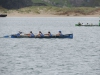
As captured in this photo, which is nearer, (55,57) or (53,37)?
(55,57)

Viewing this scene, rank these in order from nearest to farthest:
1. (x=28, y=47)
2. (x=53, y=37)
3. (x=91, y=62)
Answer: (x=91, y=62), (x=28, y=47), (x=53, y=37)

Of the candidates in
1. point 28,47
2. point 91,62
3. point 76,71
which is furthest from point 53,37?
point 76,71

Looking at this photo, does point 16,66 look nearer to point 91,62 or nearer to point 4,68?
point 4,68

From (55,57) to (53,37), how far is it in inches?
1096

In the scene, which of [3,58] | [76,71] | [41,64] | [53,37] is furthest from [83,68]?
→ [53,37]

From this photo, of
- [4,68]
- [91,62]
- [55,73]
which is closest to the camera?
[55,73]

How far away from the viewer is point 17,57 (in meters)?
58.0

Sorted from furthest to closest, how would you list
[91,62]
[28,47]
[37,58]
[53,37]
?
[53,37] → [28,47] → [37,58] → [91,62]

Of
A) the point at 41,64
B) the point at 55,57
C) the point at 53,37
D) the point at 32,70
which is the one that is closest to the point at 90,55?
the point at 55,57

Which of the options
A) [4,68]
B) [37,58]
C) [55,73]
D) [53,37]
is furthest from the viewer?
[53,37]

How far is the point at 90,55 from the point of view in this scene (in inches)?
2335

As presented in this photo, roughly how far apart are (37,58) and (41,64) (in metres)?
4.88

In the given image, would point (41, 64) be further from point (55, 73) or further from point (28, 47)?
point (28, 47)

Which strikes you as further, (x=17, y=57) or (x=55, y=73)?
(x=17, y=57)
